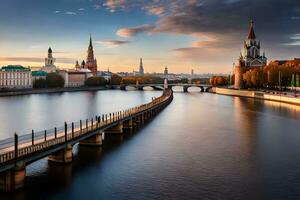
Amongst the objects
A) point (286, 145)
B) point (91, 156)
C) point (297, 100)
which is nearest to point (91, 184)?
point (91, 156)

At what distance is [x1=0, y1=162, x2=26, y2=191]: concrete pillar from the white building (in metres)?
121

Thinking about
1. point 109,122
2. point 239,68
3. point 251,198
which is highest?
point 239,68

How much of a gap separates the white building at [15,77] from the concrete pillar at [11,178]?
12074cm

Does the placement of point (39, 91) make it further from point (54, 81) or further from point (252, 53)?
point (252, 53)

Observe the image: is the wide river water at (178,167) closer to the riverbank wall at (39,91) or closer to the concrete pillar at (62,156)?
the concrete pillar at (62,156)

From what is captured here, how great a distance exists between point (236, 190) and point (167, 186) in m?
3.73

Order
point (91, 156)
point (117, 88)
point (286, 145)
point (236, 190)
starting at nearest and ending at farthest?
1. point (236, 190)
2. point (91, 156)
3. point (286, 145)
4. point (117, 88)

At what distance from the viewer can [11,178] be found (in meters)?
20.4

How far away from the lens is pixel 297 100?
248ft

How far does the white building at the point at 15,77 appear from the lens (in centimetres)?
13656

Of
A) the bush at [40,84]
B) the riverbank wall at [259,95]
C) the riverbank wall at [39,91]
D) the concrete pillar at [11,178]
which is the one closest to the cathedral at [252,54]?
the riverbank wall at [259,95]

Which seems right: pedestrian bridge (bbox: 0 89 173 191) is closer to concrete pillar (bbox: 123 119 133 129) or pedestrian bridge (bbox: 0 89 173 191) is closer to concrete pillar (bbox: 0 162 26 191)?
concrete pillar (bbox: 0 162 26 191)

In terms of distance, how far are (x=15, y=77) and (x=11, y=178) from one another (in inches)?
4997

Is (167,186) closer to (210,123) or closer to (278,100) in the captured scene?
(210,123)
